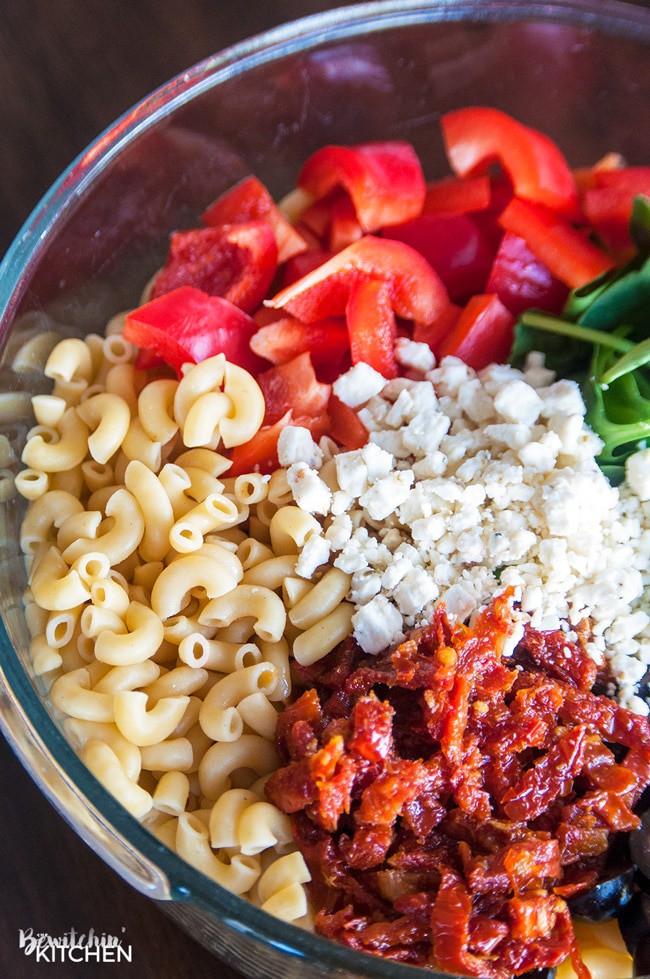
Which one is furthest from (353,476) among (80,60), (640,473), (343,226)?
(80,60)

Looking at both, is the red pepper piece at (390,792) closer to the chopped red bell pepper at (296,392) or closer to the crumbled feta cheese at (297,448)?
the crumbled feta cheese at (297,448)

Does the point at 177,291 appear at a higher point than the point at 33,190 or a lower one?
lower

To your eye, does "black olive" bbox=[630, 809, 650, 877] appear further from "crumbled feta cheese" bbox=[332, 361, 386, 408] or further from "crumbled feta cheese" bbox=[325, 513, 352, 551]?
"crumbled feta cheese" bbox=[332, 361, 386, 408]

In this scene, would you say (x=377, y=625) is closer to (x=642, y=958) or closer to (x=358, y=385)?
(x=358, y=385)

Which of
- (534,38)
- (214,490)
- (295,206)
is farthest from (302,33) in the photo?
(214,490)

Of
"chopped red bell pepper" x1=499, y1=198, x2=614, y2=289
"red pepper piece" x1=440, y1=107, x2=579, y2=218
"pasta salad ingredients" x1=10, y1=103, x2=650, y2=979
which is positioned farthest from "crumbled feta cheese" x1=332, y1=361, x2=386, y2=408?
"red pepper piece" x1=440, y1=107, x2=579, y2=218

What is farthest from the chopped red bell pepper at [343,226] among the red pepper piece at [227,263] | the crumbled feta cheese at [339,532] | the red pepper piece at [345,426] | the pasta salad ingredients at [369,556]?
the crumbled feta cheese at [339,532]

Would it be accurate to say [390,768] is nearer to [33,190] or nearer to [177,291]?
[177,291]

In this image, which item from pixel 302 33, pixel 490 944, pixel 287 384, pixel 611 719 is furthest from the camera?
pixel 302 33
